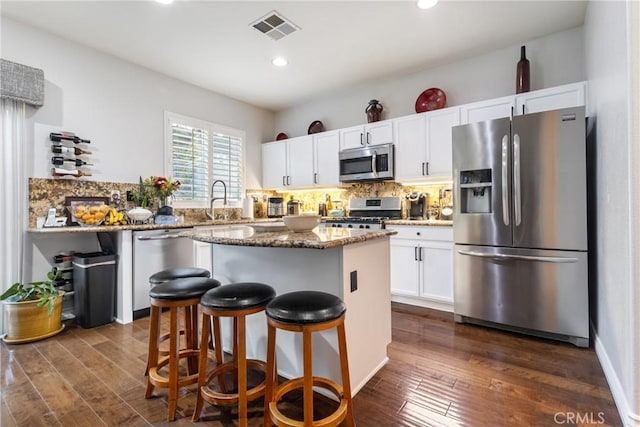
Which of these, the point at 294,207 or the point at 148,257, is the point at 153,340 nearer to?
the point at 148,257

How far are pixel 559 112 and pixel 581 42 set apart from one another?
1268 mm

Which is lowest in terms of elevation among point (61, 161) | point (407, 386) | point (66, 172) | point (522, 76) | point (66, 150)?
point (407, 386)

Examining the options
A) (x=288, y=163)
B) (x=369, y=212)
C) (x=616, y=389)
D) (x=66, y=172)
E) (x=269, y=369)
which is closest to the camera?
(x=269, y=369)

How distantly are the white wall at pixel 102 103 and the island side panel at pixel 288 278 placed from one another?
2.18 meters

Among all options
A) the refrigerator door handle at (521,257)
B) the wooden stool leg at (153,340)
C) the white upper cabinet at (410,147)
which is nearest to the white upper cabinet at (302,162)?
the white upper cabinet at (410,147)

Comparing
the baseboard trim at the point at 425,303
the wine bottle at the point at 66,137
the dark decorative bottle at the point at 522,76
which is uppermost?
the dark decorative bottle at the point at 522,76

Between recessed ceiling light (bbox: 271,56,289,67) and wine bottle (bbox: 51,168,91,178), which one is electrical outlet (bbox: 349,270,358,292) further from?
wine bottle (bbox: 51,168,91,178)

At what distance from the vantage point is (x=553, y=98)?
2.90 meters

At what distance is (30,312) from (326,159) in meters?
3.58

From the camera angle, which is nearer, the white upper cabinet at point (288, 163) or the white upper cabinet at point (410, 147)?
the white upper cabinet at point (410, 147)

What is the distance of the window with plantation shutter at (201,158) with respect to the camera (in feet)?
13.2

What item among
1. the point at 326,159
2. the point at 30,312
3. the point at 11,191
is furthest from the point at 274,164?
the point at 30,312

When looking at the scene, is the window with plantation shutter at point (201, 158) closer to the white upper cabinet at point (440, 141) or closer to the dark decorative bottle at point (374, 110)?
the dark decorative bottle at point (374, 110)

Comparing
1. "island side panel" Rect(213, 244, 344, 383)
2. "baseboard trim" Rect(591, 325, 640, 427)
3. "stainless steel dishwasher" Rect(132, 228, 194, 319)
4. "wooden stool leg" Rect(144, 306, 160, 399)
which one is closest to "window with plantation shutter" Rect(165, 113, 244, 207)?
"stainless steel dishwasher" Rect(132, 228, 194, 319)
